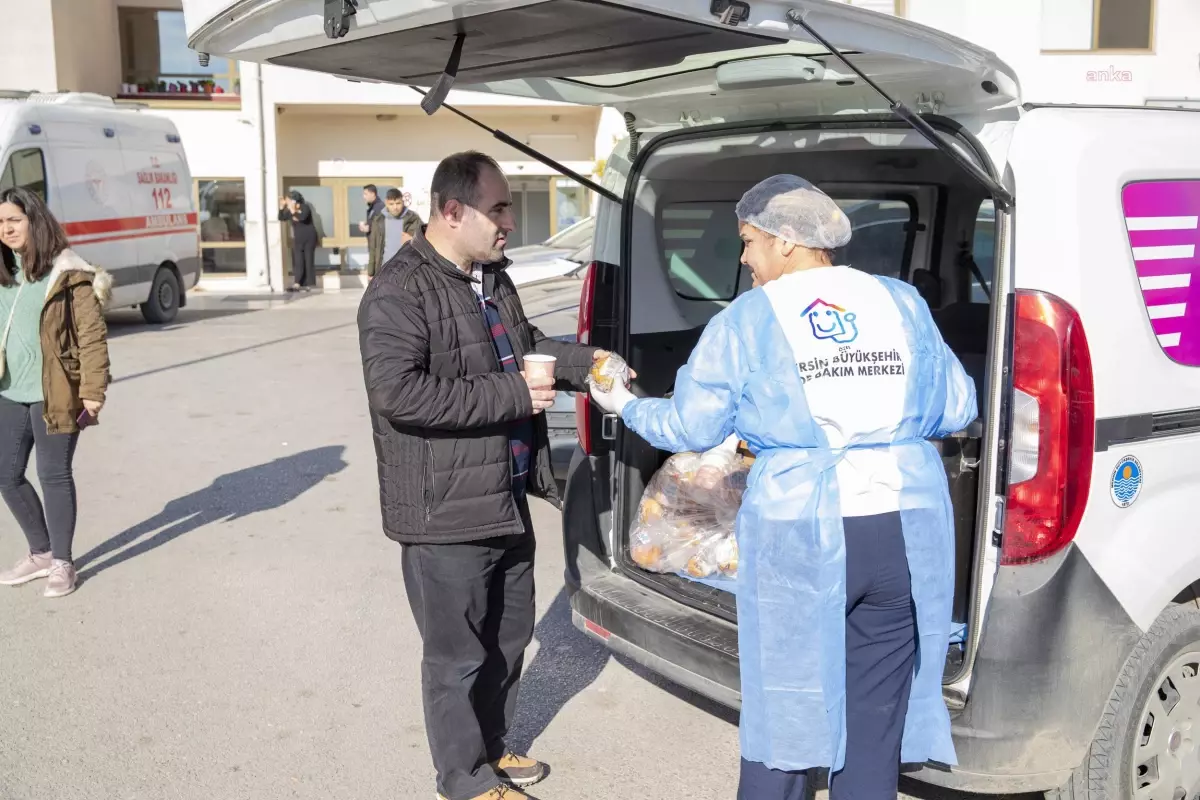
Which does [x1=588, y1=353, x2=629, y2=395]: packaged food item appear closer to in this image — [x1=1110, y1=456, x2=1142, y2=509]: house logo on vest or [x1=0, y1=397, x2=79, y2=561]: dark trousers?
[x1=1110, y1=456, x2=1142, y2=509]: house logo on vest

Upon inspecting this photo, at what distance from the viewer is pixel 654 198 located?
423cm

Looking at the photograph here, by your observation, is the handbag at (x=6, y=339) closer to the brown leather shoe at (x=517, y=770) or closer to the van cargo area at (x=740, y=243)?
the van cargo area at (x=740, y=243)

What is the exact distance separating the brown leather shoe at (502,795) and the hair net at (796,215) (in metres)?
1.79

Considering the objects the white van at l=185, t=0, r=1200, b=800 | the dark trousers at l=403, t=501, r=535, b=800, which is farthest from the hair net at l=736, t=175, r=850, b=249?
the dark trousers at l=403, t=501, r=535, b=800

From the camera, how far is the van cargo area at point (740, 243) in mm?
3561

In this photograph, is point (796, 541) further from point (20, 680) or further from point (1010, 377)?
point (20, 680)

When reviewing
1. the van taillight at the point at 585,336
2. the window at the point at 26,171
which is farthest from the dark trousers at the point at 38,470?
the window at the point at 26,171

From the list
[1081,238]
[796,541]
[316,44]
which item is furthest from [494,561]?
[1081,238]

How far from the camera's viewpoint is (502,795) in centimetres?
333

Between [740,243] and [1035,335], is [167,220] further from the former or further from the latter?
[1035,335]

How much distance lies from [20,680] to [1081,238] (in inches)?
156

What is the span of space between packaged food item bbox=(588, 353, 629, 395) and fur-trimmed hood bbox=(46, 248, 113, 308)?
288 cm

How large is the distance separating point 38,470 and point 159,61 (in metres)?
22.1

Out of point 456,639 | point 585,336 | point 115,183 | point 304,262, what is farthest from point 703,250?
point 304,262
